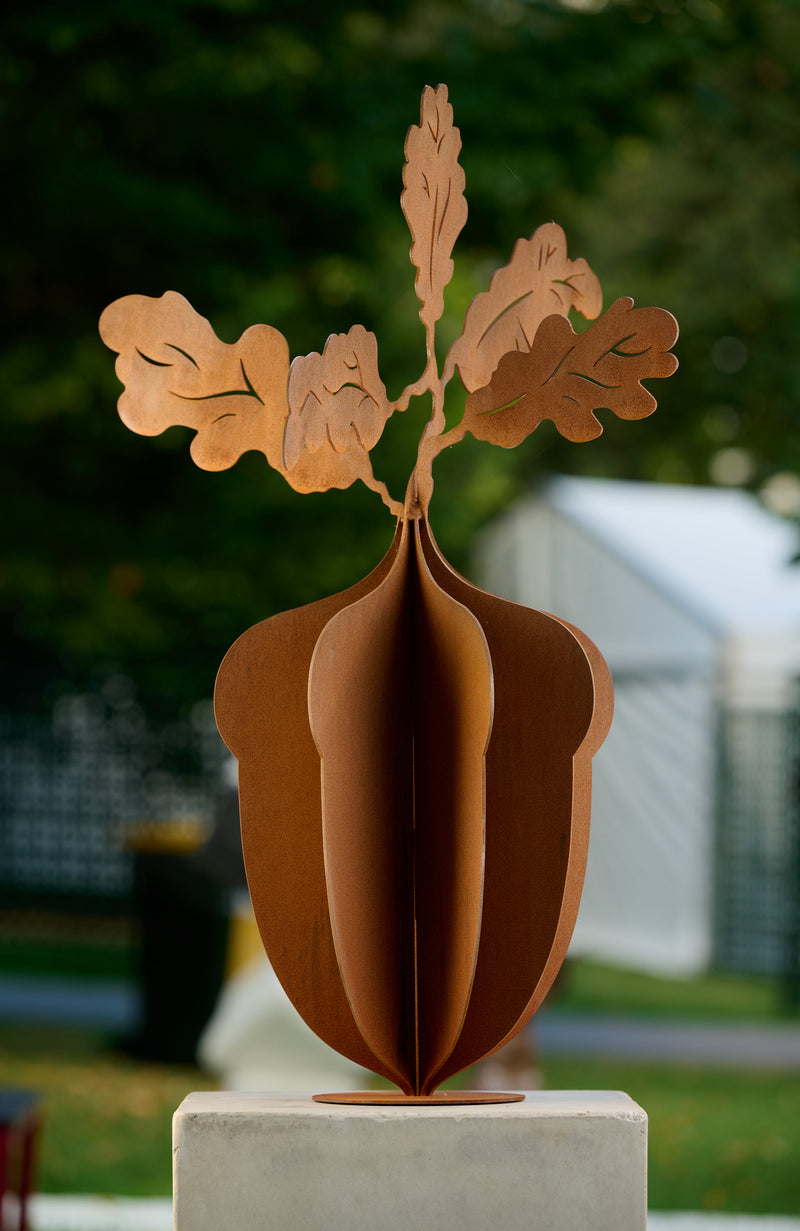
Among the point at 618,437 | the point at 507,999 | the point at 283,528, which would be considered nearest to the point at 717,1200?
the point at 507,999

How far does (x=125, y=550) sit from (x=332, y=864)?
754cm

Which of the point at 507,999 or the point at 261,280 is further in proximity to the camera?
the point at 261,280

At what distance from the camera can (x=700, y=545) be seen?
440 inches

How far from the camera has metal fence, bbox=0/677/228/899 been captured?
37.6ft

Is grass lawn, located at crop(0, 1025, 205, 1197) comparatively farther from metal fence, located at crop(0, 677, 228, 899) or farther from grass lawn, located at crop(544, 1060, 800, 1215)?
metal fence, located at crop(0, 677, 228, 899)

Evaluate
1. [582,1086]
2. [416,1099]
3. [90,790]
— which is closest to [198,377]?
[416,1099]

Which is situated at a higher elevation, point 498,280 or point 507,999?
point 498,280

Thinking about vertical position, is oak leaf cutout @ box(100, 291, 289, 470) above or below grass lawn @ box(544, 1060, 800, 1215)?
above

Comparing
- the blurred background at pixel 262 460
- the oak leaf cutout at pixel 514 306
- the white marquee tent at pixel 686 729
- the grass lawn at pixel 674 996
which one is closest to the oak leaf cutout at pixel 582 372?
the oak leaf cutout at pixel 514 306

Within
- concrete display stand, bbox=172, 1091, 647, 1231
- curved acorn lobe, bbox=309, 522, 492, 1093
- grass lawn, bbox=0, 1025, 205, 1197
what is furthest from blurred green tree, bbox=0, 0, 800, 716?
concrete display stand, bbox=172, 1091, 647, 1231

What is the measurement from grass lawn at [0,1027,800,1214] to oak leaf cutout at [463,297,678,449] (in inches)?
152

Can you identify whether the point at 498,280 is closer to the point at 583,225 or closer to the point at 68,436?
the point at 68,436

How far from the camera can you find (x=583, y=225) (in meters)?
15.1

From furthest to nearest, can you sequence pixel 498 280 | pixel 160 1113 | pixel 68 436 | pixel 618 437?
pixel 618 437
pixel 68 436
pixel 160 1113
pixel 498 280
